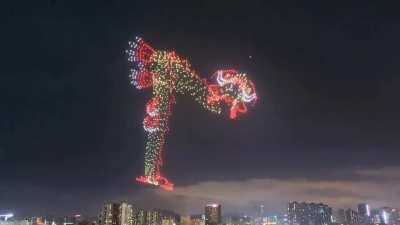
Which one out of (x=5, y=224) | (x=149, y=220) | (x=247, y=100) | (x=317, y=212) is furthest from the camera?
(x=317, y=212)

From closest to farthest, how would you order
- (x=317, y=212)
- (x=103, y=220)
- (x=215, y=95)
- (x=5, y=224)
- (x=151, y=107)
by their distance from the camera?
(x=215, y=95), (x=151, y=107), (x=5, y=224), (x=103, y=220), (x=317, y=212)

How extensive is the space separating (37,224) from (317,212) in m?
111

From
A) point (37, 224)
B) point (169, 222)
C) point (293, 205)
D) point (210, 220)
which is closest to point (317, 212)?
point (293, 205)

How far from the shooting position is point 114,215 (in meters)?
122

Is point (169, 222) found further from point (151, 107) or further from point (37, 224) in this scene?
point (151, 107)

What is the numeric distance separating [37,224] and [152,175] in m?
104

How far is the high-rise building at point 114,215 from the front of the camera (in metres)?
121

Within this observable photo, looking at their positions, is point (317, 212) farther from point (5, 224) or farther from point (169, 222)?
point (5, 224)

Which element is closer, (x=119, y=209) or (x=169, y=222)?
(x=119, y=209)

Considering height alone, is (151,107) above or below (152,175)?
above

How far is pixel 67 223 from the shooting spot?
466 feet

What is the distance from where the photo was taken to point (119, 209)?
124375 millimetres

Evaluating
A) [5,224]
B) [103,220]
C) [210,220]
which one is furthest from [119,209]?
[5,224]

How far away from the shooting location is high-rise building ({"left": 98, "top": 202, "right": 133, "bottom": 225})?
121250 mm
